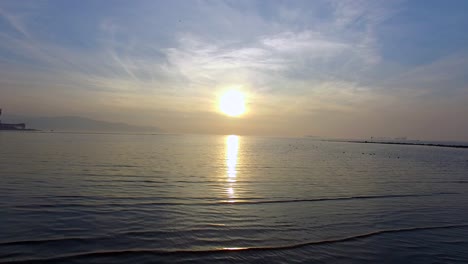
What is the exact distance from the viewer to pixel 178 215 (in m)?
17.1

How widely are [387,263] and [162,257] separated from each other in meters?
7.62

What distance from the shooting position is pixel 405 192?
2786 centimetres

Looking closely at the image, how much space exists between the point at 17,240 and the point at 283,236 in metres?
10.0

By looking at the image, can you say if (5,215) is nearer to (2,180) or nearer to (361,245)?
(2,180)

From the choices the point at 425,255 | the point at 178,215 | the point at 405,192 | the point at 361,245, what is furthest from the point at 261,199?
the point at 405,192

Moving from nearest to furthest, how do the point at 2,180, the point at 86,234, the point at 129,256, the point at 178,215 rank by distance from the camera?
the point at 129,256, the point at 86,234, the point at 178,215, the point at 2,180

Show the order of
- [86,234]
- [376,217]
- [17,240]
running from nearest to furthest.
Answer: [17,240] < [86,234] < [376,217]

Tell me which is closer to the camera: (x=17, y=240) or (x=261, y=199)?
(x=17, y=240)

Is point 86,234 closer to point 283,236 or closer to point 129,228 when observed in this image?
point 129,228

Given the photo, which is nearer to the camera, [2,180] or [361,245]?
[361,245]

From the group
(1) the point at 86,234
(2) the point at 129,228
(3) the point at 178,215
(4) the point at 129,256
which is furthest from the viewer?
(3) the point at 178,215

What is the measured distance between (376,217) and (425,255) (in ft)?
19.0

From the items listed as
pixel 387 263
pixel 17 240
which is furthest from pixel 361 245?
pixel 17 240

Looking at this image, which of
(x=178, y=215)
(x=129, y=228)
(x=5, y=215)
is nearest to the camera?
(x=129, y=228)
